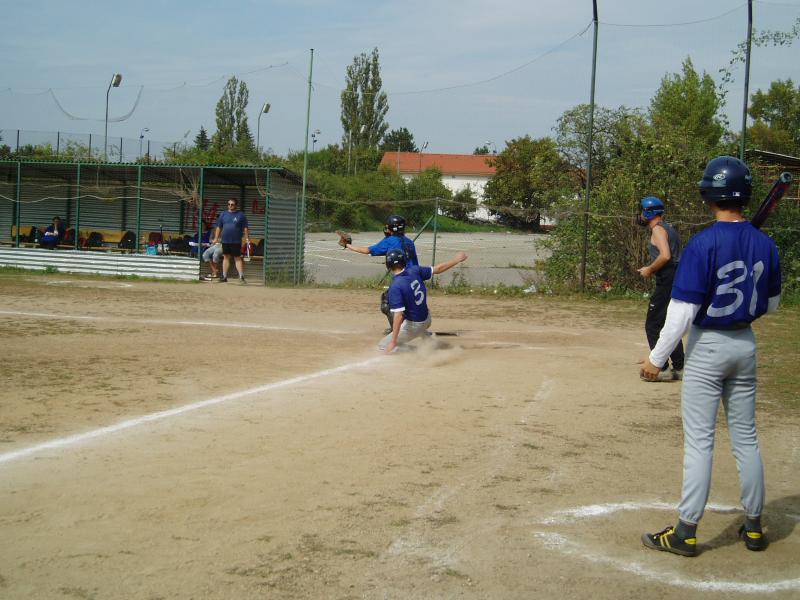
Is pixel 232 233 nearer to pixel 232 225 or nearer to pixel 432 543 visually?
pixel 232 225

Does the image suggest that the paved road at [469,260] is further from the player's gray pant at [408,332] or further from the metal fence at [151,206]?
the player's gray pant at [408,332]

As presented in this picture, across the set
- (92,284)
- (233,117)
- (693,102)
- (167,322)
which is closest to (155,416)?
(167,322)

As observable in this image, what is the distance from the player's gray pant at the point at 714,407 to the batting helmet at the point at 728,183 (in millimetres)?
689

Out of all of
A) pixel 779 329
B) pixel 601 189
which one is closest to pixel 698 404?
pixel 779 329

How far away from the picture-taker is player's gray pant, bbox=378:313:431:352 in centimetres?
1070

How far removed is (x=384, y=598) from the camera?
3.61 metres

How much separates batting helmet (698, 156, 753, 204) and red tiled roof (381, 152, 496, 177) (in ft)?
283

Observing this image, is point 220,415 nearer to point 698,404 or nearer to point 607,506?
point 607,506

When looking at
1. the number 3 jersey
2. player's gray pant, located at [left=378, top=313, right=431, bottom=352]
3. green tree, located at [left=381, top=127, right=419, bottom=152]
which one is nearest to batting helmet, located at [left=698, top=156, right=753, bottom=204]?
the number 3 jersey

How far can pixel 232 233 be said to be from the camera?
67.5 ft

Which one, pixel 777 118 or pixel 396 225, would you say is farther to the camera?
pixel 777 118

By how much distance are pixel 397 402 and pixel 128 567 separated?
3937mm

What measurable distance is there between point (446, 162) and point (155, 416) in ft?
299

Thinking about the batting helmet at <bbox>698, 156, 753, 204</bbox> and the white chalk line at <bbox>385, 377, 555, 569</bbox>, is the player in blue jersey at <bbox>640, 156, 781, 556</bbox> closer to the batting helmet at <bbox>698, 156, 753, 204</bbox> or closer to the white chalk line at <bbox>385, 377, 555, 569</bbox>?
the batting helmet at <bbox>698, 156, 753, 204</bbox>
